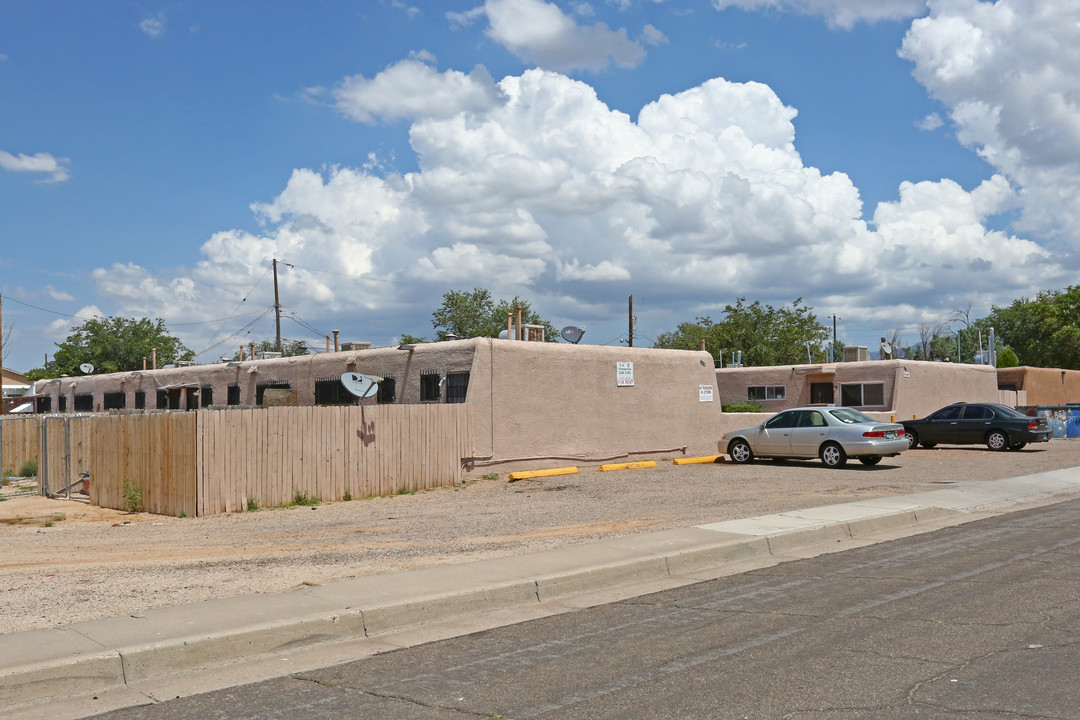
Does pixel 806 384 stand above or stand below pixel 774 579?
above

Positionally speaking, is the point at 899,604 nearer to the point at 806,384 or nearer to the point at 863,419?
the point at 863,419

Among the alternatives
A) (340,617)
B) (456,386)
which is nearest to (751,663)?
(340,617)

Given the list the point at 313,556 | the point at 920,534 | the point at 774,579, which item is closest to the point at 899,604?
the point at 774,579

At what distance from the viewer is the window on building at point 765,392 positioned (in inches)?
1515

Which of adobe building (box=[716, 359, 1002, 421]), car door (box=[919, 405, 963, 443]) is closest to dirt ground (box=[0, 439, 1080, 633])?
car door (box=[919, 405, 963, 443])

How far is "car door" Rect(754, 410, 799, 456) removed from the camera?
24422 millimetres

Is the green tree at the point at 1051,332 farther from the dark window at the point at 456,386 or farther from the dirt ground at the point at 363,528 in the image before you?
the dark window at the point at 456,386

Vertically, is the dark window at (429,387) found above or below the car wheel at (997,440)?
above

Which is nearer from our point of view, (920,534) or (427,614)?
(427,614)

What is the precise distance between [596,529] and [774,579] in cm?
407

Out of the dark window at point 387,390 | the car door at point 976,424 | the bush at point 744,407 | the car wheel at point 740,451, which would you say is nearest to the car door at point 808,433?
the car wheel at point 740,451

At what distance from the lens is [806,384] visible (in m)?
37.8

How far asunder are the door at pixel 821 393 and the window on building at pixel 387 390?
64.7 feet

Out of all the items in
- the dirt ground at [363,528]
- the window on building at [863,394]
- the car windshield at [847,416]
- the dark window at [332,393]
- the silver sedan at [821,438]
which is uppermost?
the dark window at [332,393]
